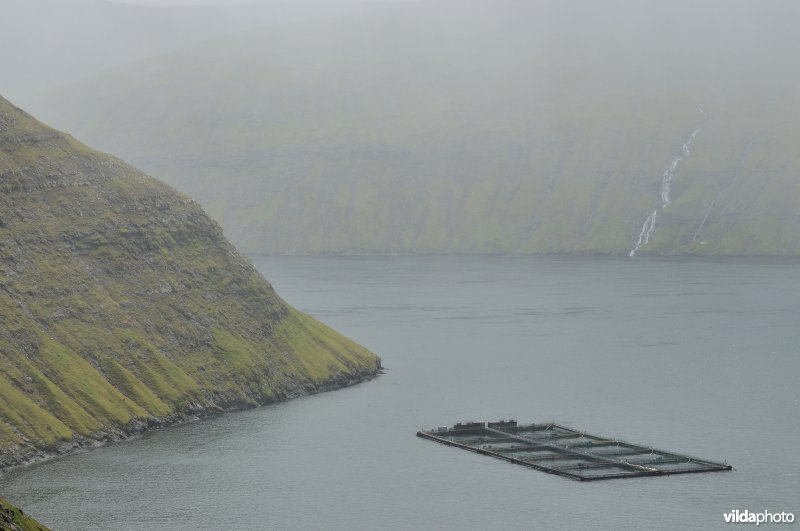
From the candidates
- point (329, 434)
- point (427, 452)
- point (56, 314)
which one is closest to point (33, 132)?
point (56, 314)

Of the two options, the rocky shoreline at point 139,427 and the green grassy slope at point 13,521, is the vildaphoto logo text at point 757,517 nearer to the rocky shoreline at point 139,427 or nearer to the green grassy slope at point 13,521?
the green grassy slope at point 13,521

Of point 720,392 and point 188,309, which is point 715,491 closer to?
point 720,392

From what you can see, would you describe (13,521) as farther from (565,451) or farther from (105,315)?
(105,315)

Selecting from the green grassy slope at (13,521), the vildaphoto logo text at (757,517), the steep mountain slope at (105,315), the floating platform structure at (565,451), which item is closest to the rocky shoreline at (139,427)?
the steep mountain slope at (105,315)

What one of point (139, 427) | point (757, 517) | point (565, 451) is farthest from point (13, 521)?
point (565, 451)

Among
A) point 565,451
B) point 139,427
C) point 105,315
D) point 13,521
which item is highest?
point 105,315

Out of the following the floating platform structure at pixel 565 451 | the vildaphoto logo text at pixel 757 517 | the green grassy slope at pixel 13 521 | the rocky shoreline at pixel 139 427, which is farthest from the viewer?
the floating platform structure at pixel 565 451

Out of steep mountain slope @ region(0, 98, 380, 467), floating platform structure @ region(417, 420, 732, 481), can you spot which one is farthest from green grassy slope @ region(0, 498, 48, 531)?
floating platform structure @ region(417, 420, 732, 481)
